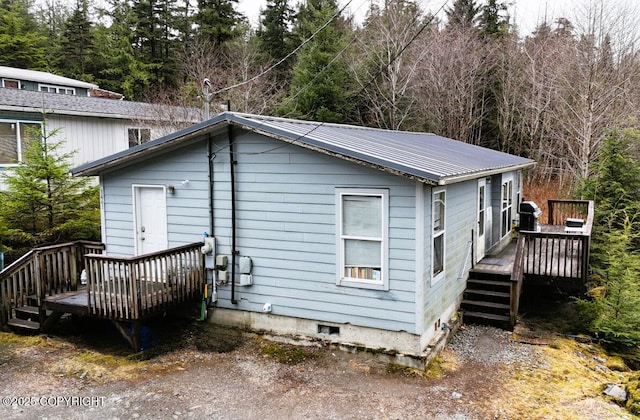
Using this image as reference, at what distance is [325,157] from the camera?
286 inches

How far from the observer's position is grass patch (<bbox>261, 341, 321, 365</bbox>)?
23.6 feet

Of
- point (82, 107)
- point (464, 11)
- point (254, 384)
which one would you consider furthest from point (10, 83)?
point (464, 11)

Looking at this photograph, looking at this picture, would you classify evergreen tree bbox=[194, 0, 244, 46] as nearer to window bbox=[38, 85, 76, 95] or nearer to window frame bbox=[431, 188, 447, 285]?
window bbox=[38, 85, 76, 95]

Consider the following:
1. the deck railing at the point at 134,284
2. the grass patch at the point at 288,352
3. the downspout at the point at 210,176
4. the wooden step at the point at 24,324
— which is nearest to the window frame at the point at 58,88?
the wooden step at the point at 24,324

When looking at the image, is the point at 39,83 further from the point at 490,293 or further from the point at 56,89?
the point at 490,293

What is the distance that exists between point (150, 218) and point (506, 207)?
948cm

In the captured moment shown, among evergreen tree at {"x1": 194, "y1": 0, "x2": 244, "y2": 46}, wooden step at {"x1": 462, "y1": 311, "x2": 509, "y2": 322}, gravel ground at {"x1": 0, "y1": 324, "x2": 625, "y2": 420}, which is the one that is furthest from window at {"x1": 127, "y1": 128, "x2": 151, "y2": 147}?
wooden step at {"x1": 462, "y1": 311, "x2": 509, "y2": 322}

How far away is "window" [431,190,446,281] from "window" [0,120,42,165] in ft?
38.6

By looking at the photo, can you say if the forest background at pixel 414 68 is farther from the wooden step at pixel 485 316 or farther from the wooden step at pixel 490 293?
the wooden step at pixel 485 316

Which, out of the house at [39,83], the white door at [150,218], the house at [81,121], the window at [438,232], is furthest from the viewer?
the house at [39,83]

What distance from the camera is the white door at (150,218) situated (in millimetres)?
8703

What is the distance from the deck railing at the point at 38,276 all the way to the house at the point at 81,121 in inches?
218

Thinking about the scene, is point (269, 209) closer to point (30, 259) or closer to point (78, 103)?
point (30, 259)

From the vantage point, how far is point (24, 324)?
8203 millimetres
